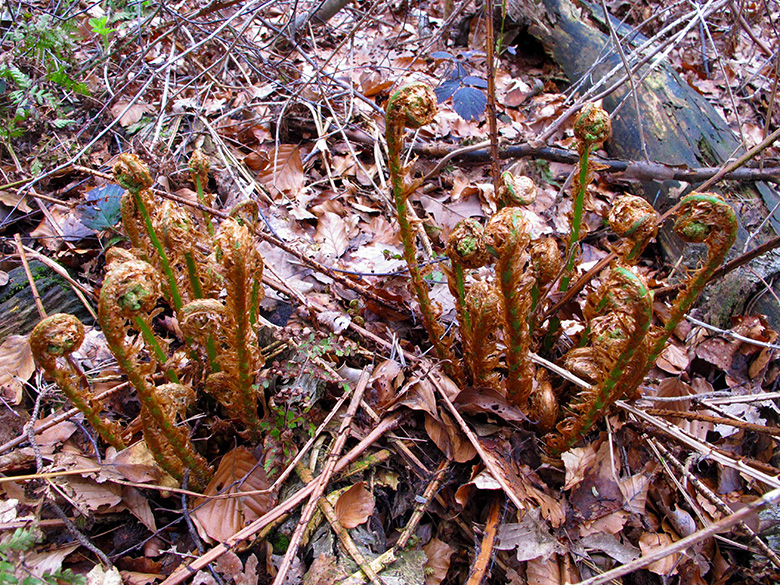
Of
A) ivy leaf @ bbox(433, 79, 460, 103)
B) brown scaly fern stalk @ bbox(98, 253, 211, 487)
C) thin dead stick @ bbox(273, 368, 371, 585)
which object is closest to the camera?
brown scaly fern stalk @ bbox(98, 253, 211, 487)

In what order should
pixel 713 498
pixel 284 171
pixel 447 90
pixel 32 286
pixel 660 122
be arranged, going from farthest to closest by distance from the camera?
pixel 660 122, pixel 284 171, pixel 447 90, pixel 32 286, pixel 713 498

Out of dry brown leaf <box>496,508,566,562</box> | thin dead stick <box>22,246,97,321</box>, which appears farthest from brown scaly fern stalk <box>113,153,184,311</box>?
dry brown leaf <box>496,508,566,562</box>

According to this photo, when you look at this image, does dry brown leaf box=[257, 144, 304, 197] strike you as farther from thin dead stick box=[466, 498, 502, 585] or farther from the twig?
thin dead stick box=[466, 498, 502, 585]

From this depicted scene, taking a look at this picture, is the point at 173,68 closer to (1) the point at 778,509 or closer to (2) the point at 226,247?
(2) the point at 226,247

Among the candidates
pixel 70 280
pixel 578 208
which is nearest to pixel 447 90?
pixel 578 208

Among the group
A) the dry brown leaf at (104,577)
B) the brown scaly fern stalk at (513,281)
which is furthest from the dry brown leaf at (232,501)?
the brown scaly fern stalk at (513,281)

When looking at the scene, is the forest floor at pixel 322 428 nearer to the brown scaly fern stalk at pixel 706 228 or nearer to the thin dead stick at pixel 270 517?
the thin dead stick at pixel 270 517

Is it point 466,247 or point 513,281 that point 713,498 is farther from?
point 466,247
